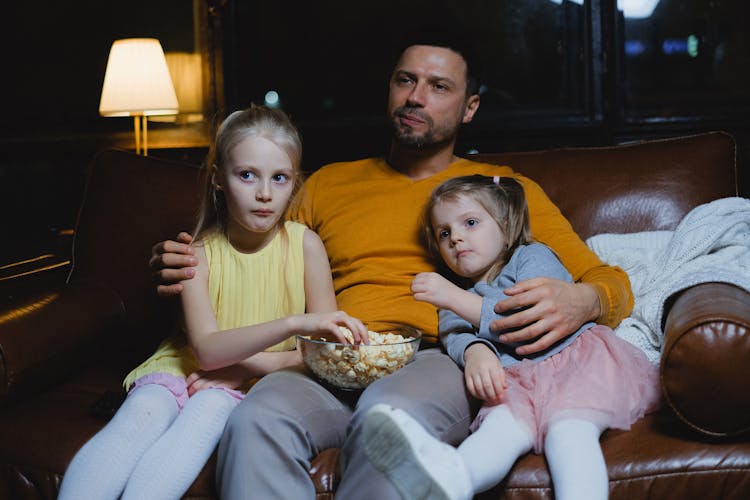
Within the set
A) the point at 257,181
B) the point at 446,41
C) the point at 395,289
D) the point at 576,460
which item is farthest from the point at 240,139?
the point at 576,460

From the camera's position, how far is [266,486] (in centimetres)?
146

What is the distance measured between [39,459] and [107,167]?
101cm

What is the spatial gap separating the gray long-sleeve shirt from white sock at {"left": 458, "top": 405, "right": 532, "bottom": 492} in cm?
18

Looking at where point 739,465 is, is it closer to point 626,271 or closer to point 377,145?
point 626,271

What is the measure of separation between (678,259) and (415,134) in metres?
0.76

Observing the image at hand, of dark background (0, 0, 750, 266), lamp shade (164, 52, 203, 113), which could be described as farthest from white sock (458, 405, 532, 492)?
lamp shade (164, 52, 203, 113)

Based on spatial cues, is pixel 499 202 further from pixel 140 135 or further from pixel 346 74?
pixel 140 135

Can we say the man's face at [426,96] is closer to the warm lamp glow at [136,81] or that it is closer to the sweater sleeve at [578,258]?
the sweater sleeve at [578,258]

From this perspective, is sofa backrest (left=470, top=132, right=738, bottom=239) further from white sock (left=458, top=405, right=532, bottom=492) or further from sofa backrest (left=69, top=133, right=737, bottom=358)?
white sock (left=458, top=405, right=532, bottom=492)

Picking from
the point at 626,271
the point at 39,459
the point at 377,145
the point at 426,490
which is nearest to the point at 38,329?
the point at 39,459

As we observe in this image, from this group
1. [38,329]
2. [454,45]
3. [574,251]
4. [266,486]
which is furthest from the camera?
[454,45]

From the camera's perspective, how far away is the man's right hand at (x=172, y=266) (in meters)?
1.84

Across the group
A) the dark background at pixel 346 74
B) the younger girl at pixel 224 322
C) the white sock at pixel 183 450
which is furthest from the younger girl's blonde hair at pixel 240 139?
the dark background at pixel 346 74

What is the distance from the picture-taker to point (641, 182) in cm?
230
